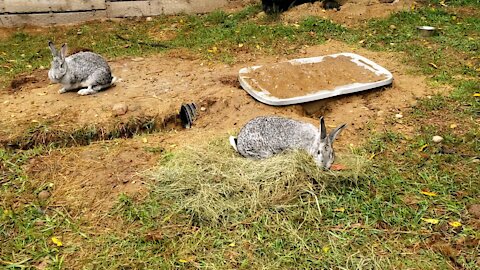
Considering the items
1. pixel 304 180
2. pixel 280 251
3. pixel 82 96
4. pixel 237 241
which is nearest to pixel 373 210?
pixel 304 180

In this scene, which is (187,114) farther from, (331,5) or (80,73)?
(331,5)

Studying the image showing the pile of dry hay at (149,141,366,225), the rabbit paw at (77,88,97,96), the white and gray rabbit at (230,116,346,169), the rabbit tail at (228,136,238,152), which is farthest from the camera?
the rabbit paw at (77,88,97,96)

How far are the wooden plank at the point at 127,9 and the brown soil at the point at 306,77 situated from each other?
413 cm

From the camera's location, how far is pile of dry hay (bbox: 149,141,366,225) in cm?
365

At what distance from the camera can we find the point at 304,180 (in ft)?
12.4

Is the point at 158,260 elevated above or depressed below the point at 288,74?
below

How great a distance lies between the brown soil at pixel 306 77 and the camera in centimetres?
544

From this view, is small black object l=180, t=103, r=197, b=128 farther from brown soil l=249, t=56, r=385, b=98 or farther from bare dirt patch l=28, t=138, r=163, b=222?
brown soil l=249, t=56, r=385, b=98

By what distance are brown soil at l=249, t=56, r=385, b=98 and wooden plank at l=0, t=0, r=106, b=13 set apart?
4573 mm

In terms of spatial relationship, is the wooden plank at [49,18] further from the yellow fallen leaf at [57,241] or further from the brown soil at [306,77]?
the yellow fallen leaf at [57,241]

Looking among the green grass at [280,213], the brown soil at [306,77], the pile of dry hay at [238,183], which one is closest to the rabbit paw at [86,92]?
the green grass at [280,213]

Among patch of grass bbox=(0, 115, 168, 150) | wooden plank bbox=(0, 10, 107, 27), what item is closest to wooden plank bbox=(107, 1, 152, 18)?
wooden plank bbox=(0, 10, 107, 27)

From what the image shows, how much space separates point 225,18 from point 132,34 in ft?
5.91

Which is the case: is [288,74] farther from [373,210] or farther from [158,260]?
[158,260]
